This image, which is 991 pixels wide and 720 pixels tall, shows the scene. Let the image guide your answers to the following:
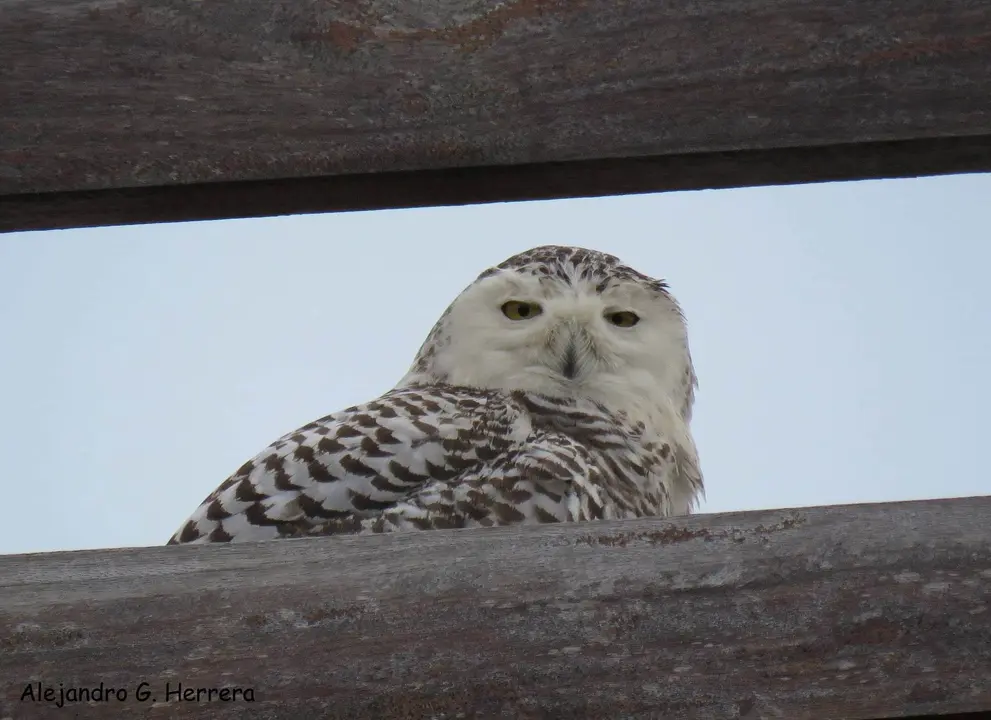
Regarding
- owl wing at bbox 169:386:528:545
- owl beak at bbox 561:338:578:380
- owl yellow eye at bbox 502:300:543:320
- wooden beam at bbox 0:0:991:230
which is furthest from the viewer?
owl yellow eye at bbox 502:300:543:320

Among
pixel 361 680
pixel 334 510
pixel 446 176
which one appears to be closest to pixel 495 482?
pixel 334 510

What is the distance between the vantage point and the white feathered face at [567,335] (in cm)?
353

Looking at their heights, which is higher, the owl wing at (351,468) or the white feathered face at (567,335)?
the white feathered face at (567,335)

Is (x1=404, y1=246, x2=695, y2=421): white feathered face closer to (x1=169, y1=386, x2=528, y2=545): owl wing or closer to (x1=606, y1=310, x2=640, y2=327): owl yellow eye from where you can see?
(x1=606, y1=310, x2=640, y2=327): owl yellow eye

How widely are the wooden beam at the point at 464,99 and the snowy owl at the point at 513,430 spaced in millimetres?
1388

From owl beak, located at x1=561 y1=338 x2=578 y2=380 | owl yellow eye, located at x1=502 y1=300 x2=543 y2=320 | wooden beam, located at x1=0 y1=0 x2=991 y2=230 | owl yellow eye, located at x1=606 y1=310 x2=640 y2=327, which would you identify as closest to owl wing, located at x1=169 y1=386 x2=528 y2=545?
owl beak, located at x1=561 y1=338 x2=578 y2=380

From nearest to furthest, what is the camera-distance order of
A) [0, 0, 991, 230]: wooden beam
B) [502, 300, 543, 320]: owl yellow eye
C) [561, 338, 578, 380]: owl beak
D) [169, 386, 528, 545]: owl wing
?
[0, 0, 991, 230]: wooden beam < [169, 386, 528, 545]: owl wing < [561, 338, 578, 380]: owl beak < [502, 300, 543, 320]: owl yellow eye

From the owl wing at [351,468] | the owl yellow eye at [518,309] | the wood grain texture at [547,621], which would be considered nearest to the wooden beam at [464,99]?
the wood grain texture at [547,621]

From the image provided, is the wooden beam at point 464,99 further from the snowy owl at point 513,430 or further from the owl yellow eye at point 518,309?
the owl yellow eye at point 518,309

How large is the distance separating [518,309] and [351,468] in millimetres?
1034

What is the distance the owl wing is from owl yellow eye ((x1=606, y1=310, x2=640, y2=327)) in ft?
2.09

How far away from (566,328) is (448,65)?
2.17 metres

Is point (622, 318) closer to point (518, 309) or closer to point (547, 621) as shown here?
point (518, 309)

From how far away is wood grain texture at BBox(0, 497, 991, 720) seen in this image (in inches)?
45.2
